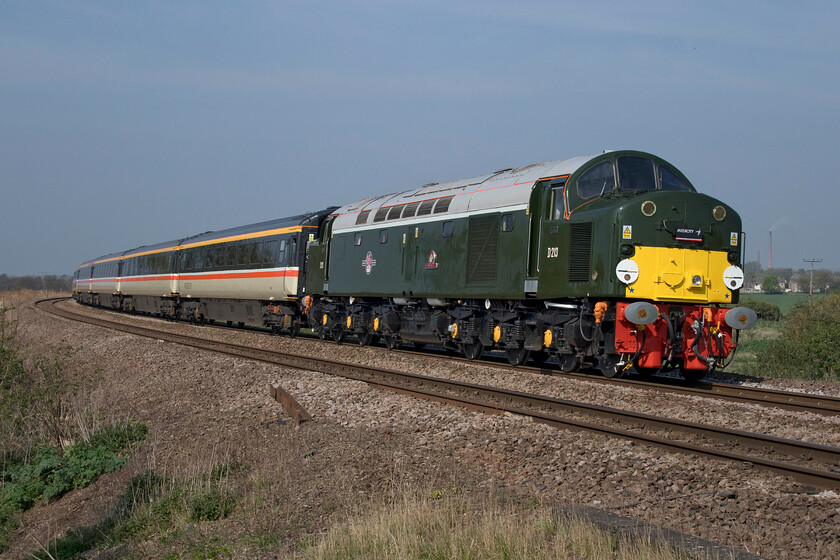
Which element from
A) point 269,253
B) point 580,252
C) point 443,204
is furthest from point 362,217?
point 580,252

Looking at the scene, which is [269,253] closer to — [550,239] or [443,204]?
[443,204]

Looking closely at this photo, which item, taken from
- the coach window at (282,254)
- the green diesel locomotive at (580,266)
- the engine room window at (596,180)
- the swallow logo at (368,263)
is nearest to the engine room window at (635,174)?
the green diesel locomotive at (580,266)

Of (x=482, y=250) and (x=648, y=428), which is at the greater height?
(x=482, y=250)

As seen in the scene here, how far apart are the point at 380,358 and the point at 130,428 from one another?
21.7ft

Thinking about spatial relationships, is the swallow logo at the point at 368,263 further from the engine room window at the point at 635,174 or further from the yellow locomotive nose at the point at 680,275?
the yellow locomotive nose at the point at 680,275

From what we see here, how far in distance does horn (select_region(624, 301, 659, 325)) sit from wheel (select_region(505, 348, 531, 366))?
3.91 metres

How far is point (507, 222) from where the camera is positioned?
47.4 ft

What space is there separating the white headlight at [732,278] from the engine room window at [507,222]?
3867 millimetres

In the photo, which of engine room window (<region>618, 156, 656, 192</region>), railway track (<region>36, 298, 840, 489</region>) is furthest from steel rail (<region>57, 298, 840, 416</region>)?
engine room window (<region>618, 156, 656, 192</region>)

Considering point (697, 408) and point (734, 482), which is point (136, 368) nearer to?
point (697, 408)

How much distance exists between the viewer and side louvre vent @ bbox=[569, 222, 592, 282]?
12.5 m

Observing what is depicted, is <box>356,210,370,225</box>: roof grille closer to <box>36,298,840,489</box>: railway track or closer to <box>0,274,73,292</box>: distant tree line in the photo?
<box>36,298,840,489</box>: railway track

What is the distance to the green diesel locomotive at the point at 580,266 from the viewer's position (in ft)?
38.9

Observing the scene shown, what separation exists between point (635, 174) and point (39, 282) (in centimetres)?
15300
